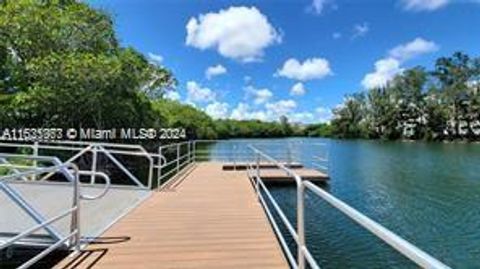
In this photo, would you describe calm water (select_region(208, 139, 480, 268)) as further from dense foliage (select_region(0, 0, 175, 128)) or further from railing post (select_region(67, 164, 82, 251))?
dense foliage (select_region(0, 0, 175, 128))

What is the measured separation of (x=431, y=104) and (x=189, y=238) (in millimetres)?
68531

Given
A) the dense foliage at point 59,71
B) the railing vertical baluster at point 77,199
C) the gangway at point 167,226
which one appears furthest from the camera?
the dense foliage at point 59,71

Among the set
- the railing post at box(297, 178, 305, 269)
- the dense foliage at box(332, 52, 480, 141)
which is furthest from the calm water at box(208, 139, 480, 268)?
the dense foliage at box(332, 52, 480, 141)

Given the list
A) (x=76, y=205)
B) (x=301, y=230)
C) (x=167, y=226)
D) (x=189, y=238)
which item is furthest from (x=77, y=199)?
(x=301, y=230)

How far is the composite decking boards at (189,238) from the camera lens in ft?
15.8

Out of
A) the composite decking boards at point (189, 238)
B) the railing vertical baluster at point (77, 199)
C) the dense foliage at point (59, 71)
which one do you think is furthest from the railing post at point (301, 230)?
the dense foliage at point (59, 71)

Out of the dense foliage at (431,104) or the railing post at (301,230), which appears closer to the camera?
the railing post at (301,230)

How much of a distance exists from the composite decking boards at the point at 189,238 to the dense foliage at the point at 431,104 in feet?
203

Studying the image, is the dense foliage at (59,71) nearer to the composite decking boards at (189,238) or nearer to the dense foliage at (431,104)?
the composite decking boards at (189,238)

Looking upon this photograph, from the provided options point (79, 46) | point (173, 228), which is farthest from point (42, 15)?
point (173, 228)

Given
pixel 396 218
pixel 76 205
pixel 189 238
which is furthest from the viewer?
pixel 396 218

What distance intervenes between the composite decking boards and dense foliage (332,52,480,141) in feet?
→ 203

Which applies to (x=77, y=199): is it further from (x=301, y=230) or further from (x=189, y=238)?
(x=301, y=230)

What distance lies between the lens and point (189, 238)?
5816 mm
